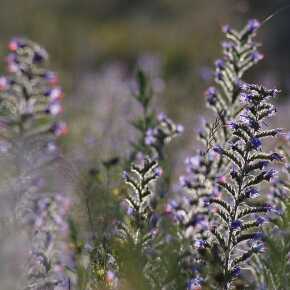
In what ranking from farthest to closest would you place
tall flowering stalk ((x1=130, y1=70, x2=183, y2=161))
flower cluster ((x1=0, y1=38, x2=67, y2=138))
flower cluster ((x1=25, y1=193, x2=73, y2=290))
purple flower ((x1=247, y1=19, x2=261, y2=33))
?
purple flower ((x1=247, y1=19, x2=261, y2=33)) < tall flowering stalk ((x1=130, y1=70, x2=183, y2=161)) < flower cluster ((x1=0, y1=38, x2=67, y2=138)) < flower cluster ((x1=25, y1=193, x2=73, y2=290))

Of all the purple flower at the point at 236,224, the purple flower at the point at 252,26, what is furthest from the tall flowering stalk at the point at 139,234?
the purple flower at the point at 252,26

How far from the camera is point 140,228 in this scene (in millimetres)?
3725

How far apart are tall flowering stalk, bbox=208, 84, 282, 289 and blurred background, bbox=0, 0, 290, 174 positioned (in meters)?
2.19

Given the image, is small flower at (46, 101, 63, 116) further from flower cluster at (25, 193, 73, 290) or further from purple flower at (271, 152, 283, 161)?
purple flower at (271, 152, 283, 161)

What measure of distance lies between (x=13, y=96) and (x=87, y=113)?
7.39 meters

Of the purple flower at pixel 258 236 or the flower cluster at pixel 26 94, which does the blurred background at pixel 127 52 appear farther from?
the purple flower at pixel 258 236

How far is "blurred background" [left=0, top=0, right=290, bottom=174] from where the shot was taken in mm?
10375

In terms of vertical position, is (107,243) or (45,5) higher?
(45,5)

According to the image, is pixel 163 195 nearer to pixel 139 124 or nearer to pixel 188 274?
pixel 139 124

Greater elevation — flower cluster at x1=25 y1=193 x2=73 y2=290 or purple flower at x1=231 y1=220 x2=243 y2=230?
flower cluster at x1=25 y1=193 x2=73 y2=290

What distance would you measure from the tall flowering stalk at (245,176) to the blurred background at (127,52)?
2186mm

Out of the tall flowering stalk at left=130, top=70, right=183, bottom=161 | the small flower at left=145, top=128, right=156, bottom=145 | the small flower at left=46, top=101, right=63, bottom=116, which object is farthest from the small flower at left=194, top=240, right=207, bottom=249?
the small flower at left=46, top=101, right=63, bottom=116

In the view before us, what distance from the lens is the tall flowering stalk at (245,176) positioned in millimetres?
3557

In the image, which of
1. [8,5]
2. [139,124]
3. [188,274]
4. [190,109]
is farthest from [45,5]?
[188,274]
